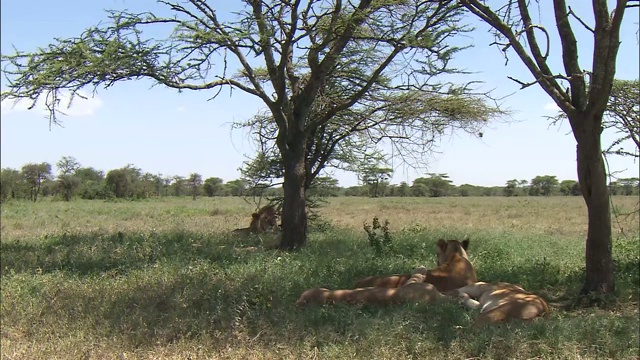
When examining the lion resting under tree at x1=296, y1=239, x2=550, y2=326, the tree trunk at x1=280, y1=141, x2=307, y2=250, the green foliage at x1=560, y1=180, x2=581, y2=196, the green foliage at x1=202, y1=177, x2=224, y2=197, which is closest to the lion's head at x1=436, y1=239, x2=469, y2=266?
the lion resting under tree at x1=296, y1=239, x2=550, y2=326

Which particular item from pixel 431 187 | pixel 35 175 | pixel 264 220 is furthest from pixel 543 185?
pixel 264 220

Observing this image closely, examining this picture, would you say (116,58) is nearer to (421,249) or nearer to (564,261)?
(421,249)

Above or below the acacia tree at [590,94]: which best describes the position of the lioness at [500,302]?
below

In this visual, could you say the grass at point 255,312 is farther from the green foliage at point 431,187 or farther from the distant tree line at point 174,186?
the green foliage at point 431,187

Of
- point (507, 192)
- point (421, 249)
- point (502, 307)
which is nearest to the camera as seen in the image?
point (502, 307)

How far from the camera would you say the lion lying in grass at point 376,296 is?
5.84 meters

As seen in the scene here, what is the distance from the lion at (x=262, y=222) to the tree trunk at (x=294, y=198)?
2.51 m

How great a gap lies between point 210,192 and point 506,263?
64554mm

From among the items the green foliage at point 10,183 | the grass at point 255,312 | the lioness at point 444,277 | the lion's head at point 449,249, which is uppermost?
the green foliage at point 10,183

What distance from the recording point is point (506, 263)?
9000 millimetres

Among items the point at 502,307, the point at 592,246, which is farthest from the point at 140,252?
the point at 592,246

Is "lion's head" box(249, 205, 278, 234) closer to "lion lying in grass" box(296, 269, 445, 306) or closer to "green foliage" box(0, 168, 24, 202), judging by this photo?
"lion lying in grass" box(296, 269, 445, 306)

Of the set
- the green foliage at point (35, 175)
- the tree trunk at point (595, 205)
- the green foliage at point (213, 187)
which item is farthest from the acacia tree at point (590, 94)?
the green foliage at point (213, 187)

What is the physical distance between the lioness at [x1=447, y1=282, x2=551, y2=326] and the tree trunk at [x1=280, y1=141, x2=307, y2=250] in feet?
16.5
